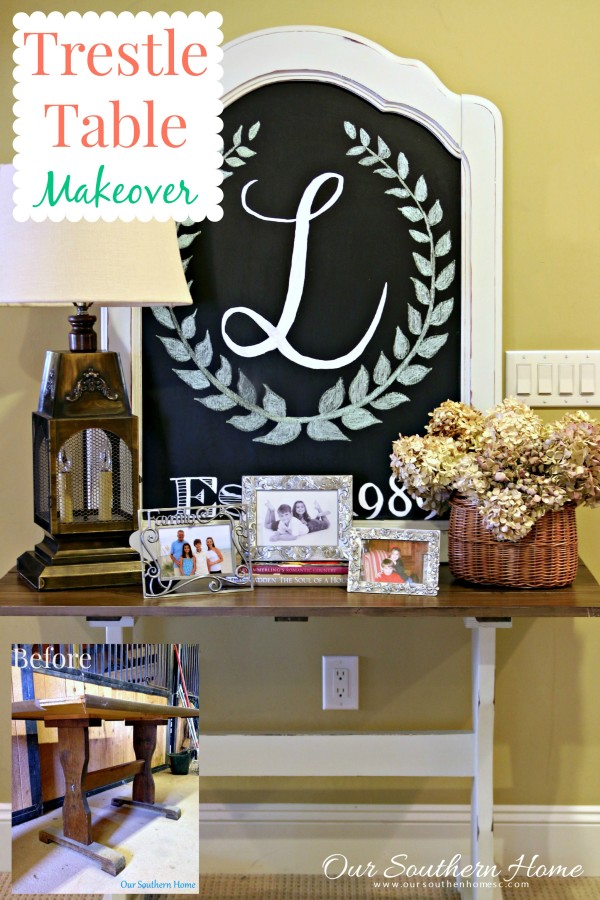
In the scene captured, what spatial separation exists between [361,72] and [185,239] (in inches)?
19.2

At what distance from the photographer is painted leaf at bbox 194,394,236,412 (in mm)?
1918

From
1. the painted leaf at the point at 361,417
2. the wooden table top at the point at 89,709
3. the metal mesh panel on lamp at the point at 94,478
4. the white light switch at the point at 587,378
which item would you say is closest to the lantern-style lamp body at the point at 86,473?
the metal mesh panel on lamp at the point at 94,478

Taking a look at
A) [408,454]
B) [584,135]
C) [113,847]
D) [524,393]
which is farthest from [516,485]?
[113,847]

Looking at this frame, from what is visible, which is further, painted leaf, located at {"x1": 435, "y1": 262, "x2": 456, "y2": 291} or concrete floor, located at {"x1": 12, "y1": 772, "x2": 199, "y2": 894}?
painted leaf, located at {"x1": 435, "y1": 262, "x2": 456, "y2": 291}

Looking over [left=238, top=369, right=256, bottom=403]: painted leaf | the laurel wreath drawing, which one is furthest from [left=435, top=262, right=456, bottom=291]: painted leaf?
[left=238, top=369, right=256, bottom=403]: painted leaf

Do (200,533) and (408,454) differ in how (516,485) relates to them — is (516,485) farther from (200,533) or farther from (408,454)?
(200,533)

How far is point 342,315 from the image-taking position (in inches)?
75.0

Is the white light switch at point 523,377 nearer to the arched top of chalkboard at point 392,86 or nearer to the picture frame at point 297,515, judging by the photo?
the arched top of chalkboard at point 392,86

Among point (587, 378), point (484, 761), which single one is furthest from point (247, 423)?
point (484, 761)

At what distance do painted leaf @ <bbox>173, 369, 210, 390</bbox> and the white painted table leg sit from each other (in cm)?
71

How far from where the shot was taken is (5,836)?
2.08m

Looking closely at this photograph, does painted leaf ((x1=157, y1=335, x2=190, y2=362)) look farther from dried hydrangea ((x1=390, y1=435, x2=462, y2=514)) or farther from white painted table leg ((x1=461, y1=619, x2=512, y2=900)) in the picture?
white painted table leg ((x1=461, y1=619, x2=512, y2=900))

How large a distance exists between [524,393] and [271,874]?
3.89ft

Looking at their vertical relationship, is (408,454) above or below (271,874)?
above
